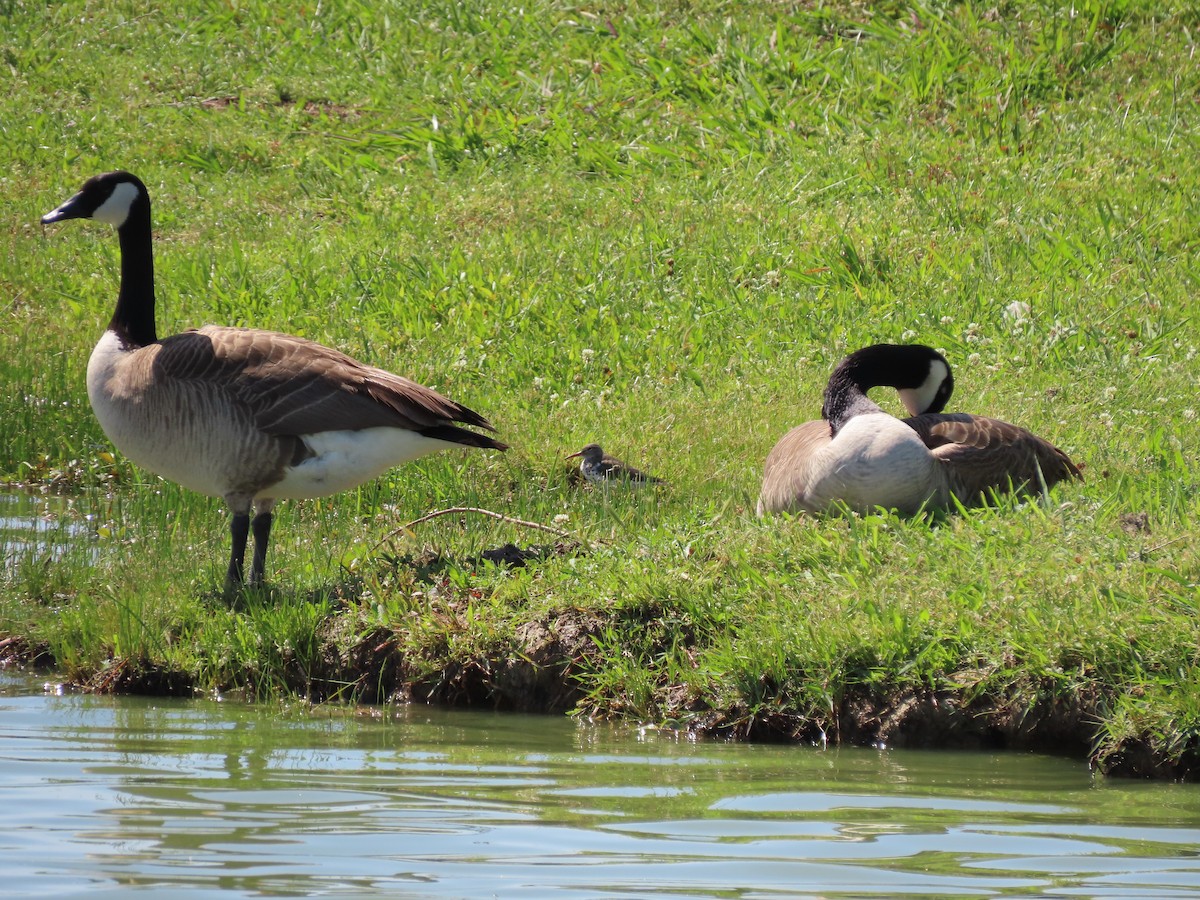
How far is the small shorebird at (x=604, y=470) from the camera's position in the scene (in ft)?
28.3

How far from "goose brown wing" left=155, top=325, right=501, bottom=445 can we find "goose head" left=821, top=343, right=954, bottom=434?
5.85ft

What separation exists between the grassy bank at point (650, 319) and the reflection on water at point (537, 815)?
55 cm

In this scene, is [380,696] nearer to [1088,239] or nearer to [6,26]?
[1088,239]

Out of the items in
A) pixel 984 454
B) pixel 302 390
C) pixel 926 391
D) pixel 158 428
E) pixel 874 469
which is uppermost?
pixel 926 391

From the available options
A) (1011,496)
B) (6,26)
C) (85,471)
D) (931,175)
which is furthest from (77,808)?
(6,26)

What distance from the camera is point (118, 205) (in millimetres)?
8773

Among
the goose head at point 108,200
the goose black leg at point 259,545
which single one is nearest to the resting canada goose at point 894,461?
the goose black leg at point 259,545

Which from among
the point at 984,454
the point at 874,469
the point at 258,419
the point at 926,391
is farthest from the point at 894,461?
the point at 258,419

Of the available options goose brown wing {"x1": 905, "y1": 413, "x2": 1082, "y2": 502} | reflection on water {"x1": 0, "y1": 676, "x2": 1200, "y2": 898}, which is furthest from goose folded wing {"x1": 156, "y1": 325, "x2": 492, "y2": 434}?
goose brown wing {"x1": 905, "y1": 413, "x2": 1082, "y2": 502}

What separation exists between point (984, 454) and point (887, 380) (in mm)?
1098

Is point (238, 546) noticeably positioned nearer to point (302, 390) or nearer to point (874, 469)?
point (302, 390)

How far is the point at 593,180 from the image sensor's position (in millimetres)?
15078

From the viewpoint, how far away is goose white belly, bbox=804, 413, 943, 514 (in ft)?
23.5

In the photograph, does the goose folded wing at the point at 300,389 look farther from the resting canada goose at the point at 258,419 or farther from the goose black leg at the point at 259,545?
the goose black leg at the point at 259,545
